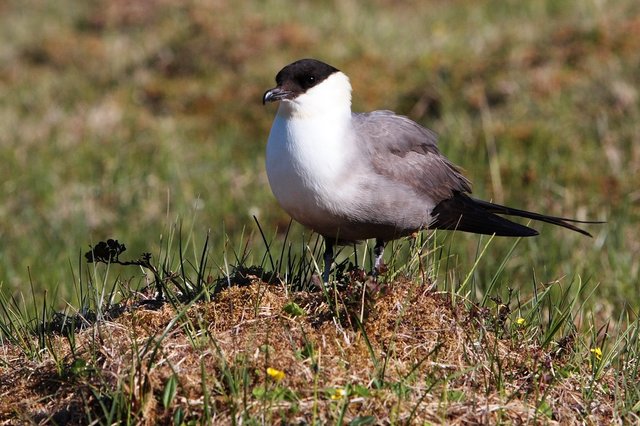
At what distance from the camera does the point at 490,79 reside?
7.83 meters

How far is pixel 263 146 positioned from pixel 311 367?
4.91 metres

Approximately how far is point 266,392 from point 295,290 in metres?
0.87

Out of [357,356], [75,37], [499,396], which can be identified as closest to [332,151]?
[357,356]

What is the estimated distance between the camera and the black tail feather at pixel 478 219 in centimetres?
441

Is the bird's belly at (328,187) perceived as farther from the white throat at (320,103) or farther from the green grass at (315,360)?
the green grass at (315,360)

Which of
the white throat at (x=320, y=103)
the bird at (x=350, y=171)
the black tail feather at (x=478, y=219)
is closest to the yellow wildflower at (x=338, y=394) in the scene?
the bird at (x=350, y=171)

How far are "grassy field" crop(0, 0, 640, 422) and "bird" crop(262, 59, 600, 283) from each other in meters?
0.19

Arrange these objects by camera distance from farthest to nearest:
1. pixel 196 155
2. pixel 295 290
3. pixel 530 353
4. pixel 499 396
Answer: pixel 196 155 → pixel 295 290 → pixel 530 353 → pixel 499 396

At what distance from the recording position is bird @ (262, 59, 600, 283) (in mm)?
3824

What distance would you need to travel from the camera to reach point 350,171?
3.89 metres

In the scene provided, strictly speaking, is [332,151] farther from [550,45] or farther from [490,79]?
[550,45]

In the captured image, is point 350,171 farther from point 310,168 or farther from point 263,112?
point 263,112

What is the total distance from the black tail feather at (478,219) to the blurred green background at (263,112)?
60 cm

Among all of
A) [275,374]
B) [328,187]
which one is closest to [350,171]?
[328,187]
